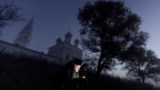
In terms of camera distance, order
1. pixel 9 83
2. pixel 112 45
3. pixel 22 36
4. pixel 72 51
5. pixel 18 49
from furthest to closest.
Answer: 1. pixel 22 36
2. pixel 72 51
3. pixel 18 49
4. pixel 112 45
5. pixel 9 83

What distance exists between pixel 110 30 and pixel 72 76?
950 inches

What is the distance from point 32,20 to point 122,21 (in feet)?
281

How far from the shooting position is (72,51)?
2840 inches

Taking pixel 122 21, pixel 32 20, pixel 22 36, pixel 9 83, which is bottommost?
pixel 9 83

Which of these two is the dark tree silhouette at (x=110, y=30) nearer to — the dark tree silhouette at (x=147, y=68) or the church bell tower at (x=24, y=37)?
the dark tree silhouette at (x=147, y=68)

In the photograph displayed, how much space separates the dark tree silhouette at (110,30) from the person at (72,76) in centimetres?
2223

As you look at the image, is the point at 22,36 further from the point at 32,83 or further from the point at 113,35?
the point at 32,83

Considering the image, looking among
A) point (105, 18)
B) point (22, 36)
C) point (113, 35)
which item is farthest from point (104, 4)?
point (22, 36)

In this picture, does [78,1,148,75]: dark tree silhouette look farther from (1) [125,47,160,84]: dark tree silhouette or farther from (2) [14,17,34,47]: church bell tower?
(2) [14,17,34,47]: church bell tower

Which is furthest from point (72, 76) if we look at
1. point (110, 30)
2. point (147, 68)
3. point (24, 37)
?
point (24, 37)

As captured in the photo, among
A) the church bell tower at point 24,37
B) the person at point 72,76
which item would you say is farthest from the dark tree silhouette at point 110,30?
the church bell tower at point 24,37

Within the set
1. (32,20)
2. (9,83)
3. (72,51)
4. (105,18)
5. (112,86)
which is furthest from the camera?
(32,20)

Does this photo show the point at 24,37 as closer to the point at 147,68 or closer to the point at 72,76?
the point at 147,68

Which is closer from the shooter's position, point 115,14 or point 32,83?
point 32,83
